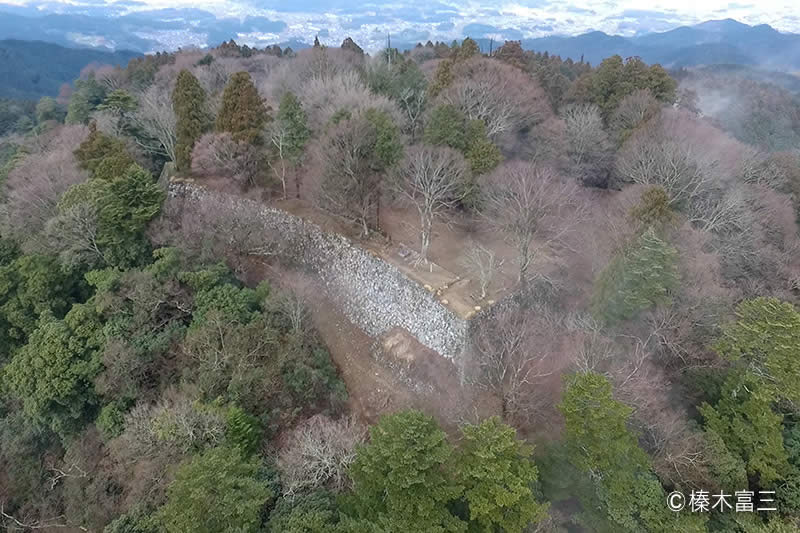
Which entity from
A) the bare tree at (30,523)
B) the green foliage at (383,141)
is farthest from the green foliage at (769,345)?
the bare tree at (30,523)

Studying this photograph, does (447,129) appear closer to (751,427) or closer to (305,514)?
(751,427)

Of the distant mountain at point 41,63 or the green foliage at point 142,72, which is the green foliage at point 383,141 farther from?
the distant mountain at point 41,63

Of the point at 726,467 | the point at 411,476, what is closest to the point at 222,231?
the point at 411,476

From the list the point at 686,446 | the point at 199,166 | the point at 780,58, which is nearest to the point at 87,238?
the point at 199,166

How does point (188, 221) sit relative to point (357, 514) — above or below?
above

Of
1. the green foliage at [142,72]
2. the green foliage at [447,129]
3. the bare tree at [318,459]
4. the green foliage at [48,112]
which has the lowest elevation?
the bare tree at [318,459]

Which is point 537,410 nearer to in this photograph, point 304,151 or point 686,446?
point 686,446
